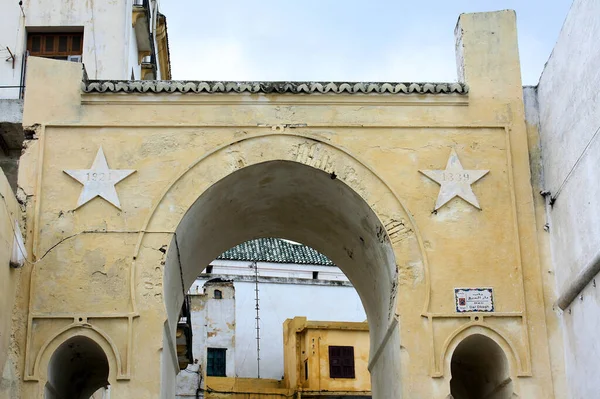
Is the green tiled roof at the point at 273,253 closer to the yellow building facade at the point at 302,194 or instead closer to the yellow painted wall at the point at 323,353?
the yellow painted wall at the point at 323,353

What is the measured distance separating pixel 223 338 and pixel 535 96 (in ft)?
63.3

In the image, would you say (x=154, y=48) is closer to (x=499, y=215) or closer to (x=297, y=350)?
(x=297, y=350)

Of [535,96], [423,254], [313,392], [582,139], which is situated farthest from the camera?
[313,392]

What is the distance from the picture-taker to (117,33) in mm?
22625

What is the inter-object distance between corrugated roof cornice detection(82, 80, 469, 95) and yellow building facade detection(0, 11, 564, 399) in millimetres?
21

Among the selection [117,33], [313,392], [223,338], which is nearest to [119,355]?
[117,33]

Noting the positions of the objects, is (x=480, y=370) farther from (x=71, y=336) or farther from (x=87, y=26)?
(x=87, y=26)

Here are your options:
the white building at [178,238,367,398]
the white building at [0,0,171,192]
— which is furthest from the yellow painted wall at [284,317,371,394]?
the white building at [0,0,171,192]

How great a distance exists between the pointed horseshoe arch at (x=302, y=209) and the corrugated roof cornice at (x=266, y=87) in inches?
27.3

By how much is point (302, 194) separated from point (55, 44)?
29.0 feet

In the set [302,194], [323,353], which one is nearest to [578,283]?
[302,194]

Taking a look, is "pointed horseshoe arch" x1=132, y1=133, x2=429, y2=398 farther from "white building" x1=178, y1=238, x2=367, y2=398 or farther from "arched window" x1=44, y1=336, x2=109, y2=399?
"white building" x1=178, y1=238, x2=367, y2=398

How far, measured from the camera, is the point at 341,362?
30156 mm

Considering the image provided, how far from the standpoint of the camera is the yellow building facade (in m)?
14.0
